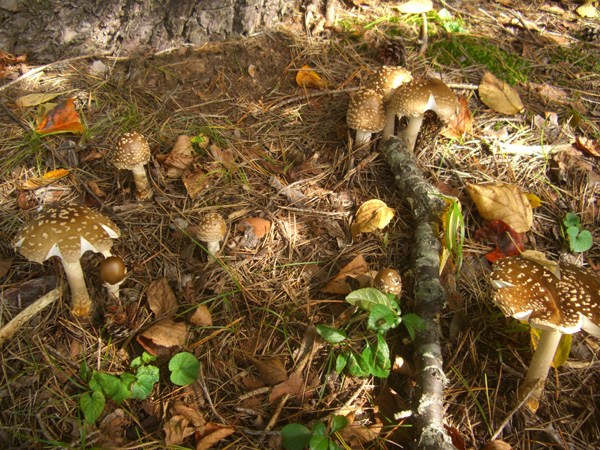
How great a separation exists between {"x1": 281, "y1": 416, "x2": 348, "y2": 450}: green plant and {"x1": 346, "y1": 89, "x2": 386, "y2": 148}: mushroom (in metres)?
2.25

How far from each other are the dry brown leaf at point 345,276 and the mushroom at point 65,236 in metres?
1.46

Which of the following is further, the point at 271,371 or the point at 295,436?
the point at 271,371

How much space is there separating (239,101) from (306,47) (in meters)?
1.03

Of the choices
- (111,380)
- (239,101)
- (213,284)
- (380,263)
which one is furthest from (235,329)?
(239,101)

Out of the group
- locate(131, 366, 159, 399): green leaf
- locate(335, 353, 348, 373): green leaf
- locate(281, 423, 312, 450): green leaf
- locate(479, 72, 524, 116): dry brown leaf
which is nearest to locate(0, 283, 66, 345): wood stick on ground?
locate(131, 366, 159, 399): green leaf

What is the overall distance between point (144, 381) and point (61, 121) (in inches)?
93.0

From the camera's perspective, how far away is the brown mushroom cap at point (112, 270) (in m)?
2.32

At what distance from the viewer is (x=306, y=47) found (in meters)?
4.00

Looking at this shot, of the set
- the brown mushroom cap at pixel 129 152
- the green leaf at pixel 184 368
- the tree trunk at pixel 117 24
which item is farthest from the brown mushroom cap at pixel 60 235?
the tree trunk at pixel 117 24

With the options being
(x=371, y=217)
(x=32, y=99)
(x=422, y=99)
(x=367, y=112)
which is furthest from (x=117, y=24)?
(x=371, y=217)

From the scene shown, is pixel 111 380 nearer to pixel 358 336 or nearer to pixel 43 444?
pixel 43 444

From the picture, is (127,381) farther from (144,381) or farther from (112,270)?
(112,270)

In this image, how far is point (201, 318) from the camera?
2410mm

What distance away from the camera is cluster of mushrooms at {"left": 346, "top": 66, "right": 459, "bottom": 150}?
2996mm
